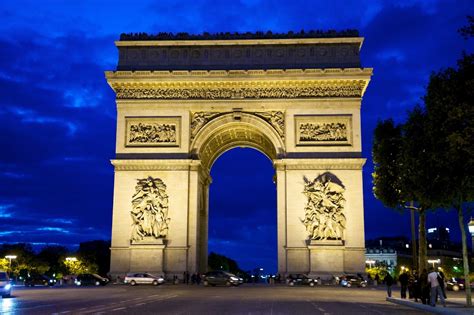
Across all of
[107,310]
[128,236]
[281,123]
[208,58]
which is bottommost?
[107,310]

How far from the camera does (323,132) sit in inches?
1710

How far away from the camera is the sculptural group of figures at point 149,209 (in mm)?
42219

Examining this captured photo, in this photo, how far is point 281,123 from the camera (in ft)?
144

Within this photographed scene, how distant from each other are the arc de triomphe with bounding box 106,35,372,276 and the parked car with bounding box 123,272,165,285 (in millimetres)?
1286

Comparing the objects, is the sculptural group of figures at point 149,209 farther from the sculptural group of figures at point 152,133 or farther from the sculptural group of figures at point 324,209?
the sculptural group of figures at point 324,209

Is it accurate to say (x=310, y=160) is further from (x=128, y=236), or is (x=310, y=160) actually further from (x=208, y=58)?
(x=128, y=236)

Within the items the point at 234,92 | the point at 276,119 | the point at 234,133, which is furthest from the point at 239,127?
the point at 276,119

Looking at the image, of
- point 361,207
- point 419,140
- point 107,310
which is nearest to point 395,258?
point 361,207

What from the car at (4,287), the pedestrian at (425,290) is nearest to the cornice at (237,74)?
the car at (4,287)

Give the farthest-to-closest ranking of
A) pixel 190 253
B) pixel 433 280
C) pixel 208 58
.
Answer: pixel 208 58 → pixel 190 253 → pixel 433 280

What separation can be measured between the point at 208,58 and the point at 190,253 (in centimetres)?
1402

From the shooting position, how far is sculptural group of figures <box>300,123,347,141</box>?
1702 inches

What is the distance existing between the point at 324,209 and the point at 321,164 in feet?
10.3

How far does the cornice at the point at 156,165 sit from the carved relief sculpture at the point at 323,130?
299 inches
